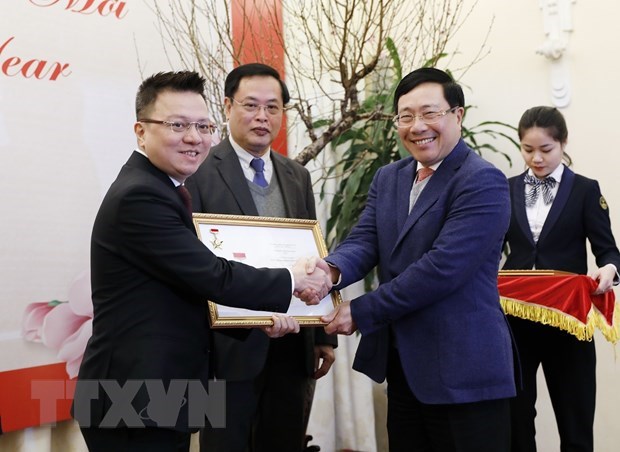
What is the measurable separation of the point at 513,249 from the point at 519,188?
0.26 m

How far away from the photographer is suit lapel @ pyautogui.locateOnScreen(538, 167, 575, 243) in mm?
2828

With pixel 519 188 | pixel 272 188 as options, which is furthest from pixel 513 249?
pixel 272 188

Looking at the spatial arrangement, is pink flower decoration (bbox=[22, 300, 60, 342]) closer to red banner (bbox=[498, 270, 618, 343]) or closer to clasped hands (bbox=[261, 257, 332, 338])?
clasped hands (bbox=[261, 257, 332, 338])

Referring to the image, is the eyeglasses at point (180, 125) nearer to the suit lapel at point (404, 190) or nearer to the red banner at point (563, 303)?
the suit lapel at point (404, 190)

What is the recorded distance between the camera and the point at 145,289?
5.70ft

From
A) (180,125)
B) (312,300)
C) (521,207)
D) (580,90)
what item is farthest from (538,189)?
(180,125)

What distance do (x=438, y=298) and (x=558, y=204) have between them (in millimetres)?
1155

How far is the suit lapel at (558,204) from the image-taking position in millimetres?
2828

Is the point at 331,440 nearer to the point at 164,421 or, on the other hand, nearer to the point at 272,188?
the point at 272,188

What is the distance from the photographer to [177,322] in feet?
5.75

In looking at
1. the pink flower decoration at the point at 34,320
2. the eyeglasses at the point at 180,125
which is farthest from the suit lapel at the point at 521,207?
the pink flower decoration at the point at 34,320

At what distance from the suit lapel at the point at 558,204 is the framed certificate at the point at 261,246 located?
1000 millimetres

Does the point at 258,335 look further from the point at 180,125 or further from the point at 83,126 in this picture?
the point at 83,126

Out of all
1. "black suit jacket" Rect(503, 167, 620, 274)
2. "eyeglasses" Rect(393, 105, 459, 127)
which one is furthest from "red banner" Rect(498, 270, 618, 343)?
"eyeglasses" Rect(393, 105, 459, 127)
